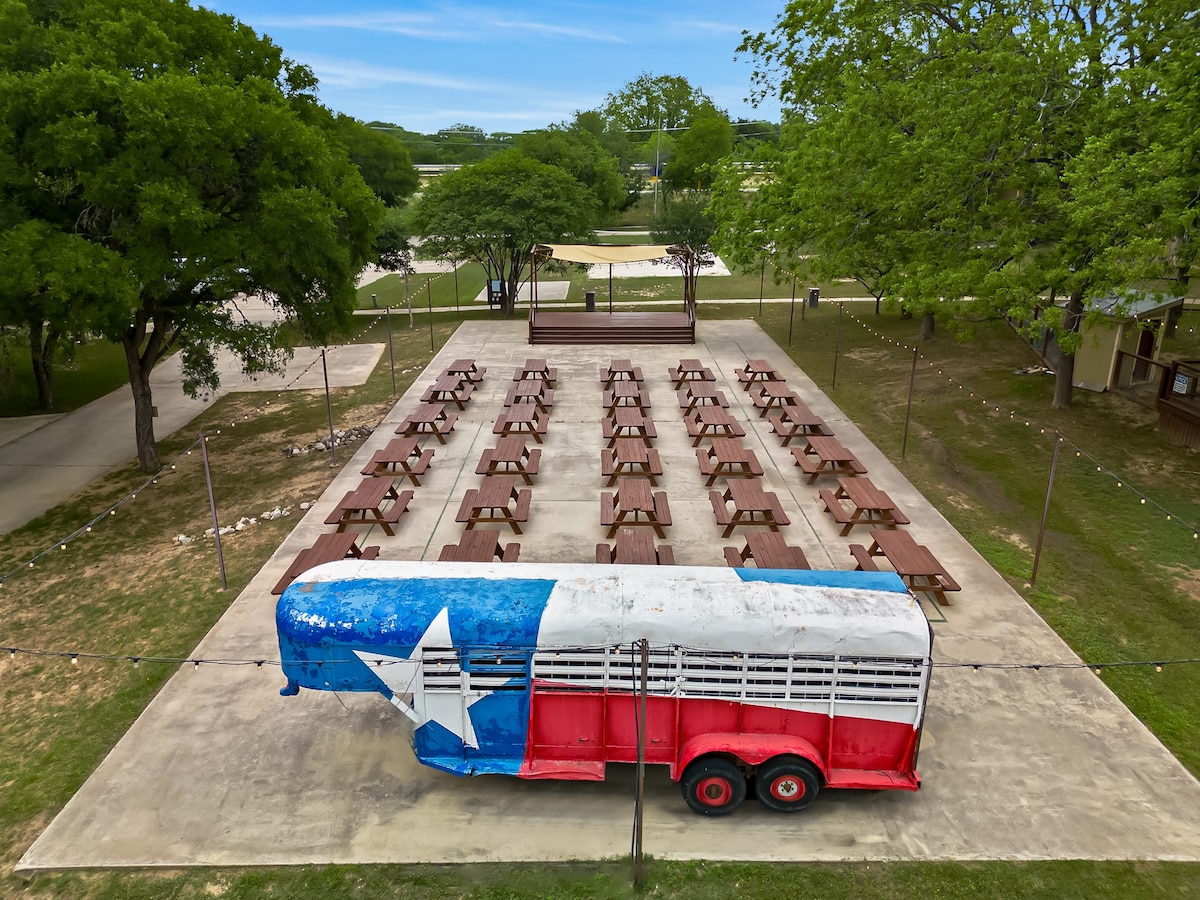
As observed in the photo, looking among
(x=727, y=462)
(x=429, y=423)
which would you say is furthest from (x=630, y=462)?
(x=429, y=423)

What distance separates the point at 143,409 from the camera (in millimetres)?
16109

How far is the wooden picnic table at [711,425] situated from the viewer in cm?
1647

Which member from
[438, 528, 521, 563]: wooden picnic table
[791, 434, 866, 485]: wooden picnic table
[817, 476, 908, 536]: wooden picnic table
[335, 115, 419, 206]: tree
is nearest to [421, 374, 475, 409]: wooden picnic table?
[438, 528, 521, 563]: wooden picnic table

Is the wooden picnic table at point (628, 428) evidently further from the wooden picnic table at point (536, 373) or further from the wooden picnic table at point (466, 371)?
the wooden picnic table at point (466, 371)

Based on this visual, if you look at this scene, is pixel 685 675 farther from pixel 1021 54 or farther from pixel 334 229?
pixel 1021 54

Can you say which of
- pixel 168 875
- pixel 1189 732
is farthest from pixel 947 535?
pixel 168 875

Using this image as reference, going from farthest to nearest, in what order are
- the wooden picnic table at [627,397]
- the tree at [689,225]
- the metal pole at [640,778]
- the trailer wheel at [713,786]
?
the tree at [689,225], the wooden picnic table at [627,397], the trailer wheel at [713,786], the metal pole at [640,778]

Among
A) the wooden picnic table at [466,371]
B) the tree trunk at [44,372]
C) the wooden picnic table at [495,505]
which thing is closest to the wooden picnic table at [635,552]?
the wooden picnic table at [495,505]

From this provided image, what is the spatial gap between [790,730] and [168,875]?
224 inches

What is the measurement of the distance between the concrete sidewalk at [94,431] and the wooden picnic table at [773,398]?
1134cm

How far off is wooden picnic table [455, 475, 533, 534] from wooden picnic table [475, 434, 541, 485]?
1.55ft

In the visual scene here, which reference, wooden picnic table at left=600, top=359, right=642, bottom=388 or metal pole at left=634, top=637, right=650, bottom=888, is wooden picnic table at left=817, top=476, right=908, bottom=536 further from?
wooden picnic table at left=600, top=359, right=642, bottom=388

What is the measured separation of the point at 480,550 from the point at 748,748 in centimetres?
520

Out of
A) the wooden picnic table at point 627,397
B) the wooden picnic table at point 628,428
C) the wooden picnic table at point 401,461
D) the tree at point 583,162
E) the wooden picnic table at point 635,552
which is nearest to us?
the wooden picnic table at point 635,552
